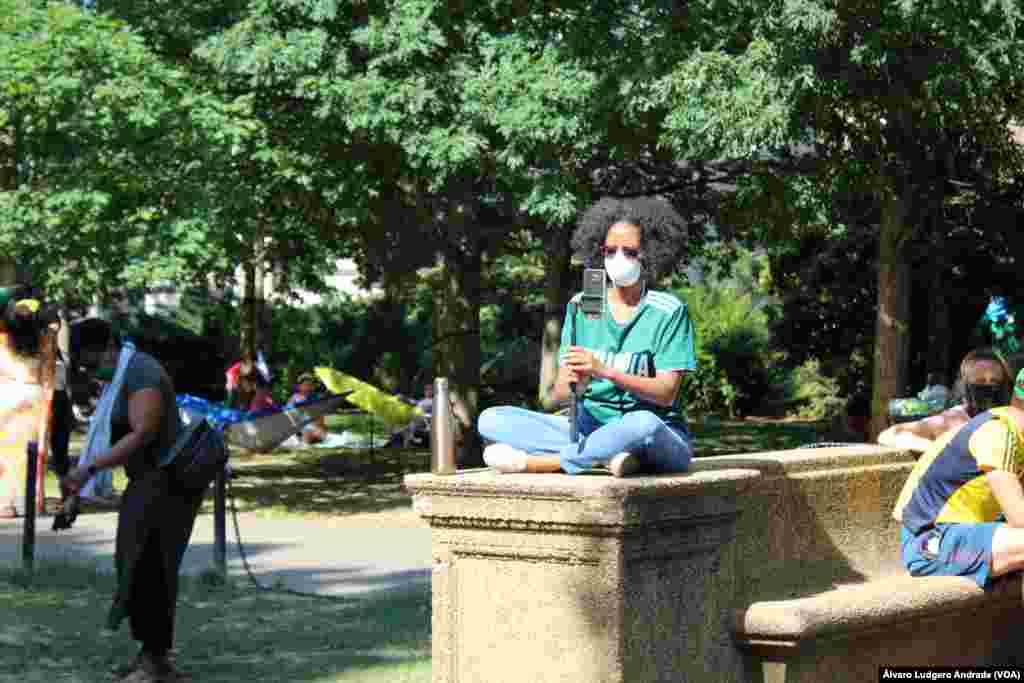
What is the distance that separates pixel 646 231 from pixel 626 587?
1.39 metres

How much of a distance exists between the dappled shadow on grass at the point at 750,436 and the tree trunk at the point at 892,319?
22.0 feet

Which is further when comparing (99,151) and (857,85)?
(99,151)

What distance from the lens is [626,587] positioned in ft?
18.6

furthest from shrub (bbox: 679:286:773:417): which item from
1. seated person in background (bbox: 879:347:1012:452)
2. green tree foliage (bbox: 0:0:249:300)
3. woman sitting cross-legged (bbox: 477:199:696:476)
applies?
woman sitting cross-legged (bbox: 477:199:696:476)

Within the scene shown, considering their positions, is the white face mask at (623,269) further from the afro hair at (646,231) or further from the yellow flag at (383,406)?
the yellow flag at (383,406)

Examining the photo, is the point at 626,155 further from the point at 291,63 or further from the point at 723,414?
the point at 723,414

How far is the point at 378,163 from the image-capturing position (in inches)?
763

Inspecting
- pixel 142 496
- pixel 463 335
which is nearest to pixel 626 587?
pixel 142 496

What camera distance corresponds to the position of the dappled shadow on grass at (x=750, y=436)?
27594mm

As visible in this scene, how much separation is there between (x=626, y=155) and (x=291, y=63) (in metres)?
3.30

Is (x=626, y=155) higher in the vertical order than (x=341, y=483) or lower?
higher

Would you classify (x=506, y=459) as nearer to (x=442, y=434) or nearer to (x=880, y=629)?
(x=442, y=434)

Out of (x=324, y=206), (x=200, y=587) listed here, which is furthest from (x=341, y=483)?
(x=200, y=587)

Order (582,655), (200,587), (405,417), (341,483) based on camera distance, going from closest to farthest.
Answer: (582,655), (200,587), (341,483), (405,417)
